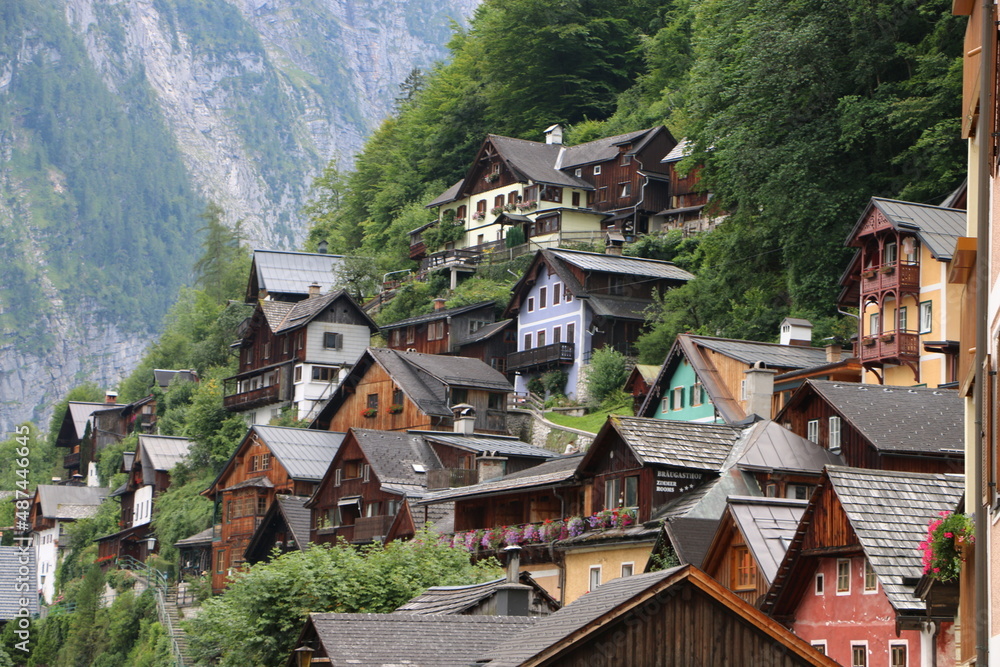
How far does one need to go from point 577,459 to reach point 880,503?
21.2m

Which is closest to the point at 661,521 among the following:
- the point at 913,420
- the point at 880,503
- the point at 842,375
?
the point at 913,420

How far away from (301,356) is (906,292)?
134 ft

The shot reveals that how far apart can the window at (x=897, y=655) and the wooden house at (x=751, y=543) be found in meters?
3.98

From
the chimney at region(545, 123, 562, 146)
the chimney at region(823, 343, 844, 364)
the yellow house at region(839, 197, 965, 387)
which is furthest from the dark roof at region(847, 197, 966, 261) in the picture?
the chimney at region(545, 123, 562, 146)

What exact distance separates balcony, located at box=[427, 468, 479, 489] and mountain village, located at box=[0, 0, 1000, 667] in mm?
77

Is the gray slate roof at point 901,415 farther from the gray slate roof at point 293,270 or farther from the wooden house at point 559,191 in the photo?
the gray slate roof at point 293,270

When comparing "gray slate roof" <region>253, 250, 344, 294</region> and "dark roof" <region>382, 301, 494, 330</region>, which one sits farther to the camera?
"gray slate roof" <region>253, 250, 344, 294</region>

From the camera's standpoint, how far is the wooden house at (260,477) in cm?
6494

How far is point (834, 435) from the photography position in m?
38.2

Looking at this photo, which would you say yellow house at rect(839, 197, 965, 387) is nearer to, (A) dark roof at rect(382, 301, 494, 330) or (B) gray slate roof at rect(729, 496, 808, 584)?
(B) gray slate roof at rect(729, 496, 808, 584)

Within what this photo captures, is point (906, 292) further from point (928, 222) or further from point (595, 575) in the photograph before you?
point (595, 575)

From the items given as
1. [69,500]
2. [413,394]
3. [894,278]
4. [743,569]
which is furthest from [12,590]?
[743,569]

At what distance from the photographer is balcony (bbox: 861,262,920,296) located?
51719 millimetres

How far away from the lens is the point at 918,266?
51750 millimetres
